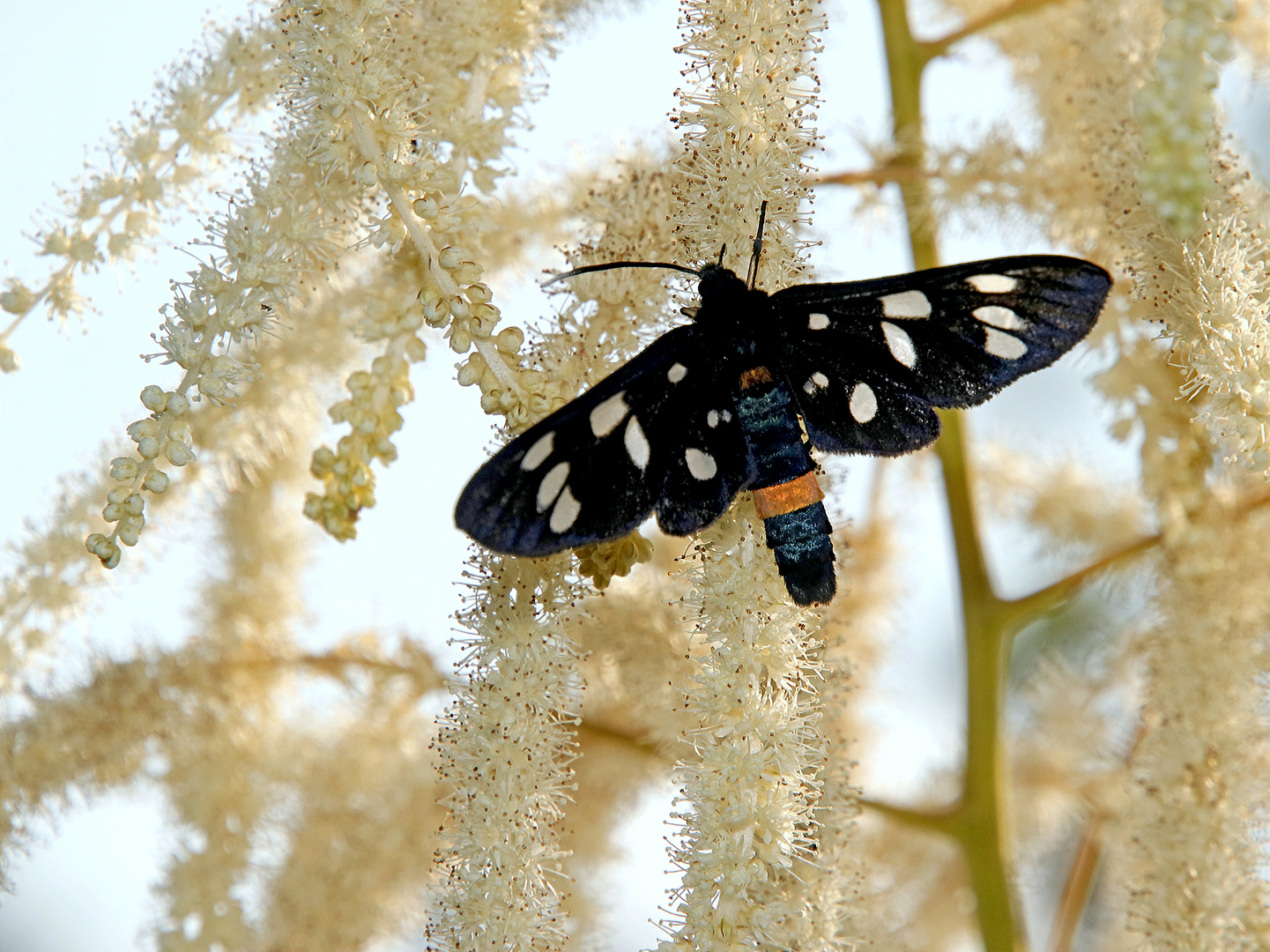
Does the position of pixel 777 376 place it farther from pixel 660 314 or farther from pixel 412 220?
pixel 412 220

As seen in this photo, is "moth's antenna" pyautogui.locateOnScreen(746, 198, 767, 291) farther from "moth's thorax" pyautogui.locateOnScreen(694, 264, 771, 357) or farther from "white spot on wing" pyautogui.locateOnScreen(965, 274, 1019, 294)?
"white spot on wing" pyautogui.locateOnScreen(965, 274, 1019, 294)

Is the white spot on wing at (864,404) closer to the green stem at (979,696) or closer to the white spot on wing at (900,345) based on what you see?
the white spot on wing at (900,345)

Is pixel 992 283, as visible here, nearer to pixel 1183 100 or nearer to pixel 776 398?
pixel 776 398

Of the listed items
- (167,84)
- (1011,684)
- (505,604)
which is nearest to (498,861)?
(505,604)

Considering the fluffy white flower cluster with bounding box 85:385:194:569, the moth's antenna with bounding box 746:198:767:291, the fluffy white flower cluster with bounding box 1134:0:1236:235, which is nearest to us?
the fluffy white flower cluster with bounding box 1134:0:1236:235

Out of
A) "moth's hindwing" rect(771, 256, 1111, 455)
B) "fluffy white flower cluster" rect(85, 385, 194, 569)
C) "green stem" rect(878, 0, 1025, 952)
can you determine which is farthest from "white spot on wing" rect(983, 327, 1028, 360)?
"fluffy white flower cluster" rect(85, 385, 194, 569)

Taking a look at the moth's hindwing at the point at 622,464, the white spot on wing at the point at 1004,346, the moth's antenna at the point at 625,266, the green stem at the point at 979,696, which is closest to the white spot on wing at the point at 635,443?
the moth's hindwing at the point at 622,464
